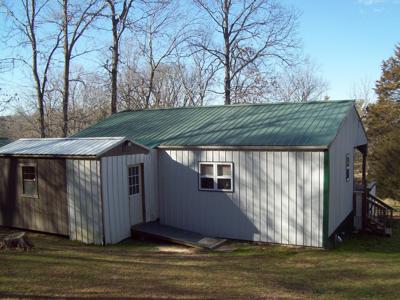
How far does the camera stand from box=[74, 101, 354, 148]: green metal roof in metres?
11.9

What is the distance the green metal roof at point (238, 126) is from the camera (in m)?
11.9

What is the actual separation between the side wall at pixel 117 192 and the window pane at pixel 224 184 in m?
2.49

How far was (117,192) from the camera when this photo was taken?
A: 11969mm

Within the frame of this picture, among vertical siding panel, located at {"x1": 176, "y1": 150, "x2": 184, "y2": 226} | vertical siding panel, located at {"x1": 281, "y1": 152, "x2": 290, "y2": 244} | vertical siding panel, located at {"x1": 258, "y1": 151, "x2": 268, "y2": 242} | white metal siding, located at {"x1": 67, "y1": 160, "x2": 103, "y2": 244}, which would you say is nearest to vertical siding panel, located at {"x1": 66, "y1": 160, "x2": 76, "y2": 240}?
white metal siding, located at {"x1": 67, "y1": 160, "x2": 103, "y2": 244}

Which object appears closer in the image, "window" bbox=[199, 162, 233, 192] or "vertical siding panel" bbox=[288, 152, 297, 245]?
"vertical siding panel" bbox=[288, 152, 297, 245]

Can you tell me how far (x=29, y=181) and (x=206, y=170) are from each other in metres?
5.81

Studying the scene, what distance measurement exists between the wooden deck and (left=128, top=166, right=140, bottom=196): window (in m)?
1.13

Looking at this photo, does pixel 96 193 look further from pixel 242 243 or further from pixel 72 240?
pixel 242 243

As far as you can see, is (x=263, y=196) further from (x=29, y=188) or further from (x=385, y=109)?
(x=385, y=109)

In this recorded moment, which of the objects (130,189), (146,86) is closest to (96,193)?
(130,189)

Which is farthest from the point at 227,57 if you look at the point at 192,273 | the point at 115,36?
the point at 192,273

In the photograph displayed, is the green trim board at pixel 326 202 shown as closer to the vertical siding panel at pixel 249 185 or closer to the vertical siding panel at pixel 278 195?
the vertical siding panel at pixel 278 195

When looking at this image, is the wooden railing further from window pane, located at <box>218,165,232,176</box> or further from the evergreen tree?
the evergreen tree

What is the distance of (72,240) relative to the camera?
12.1m
